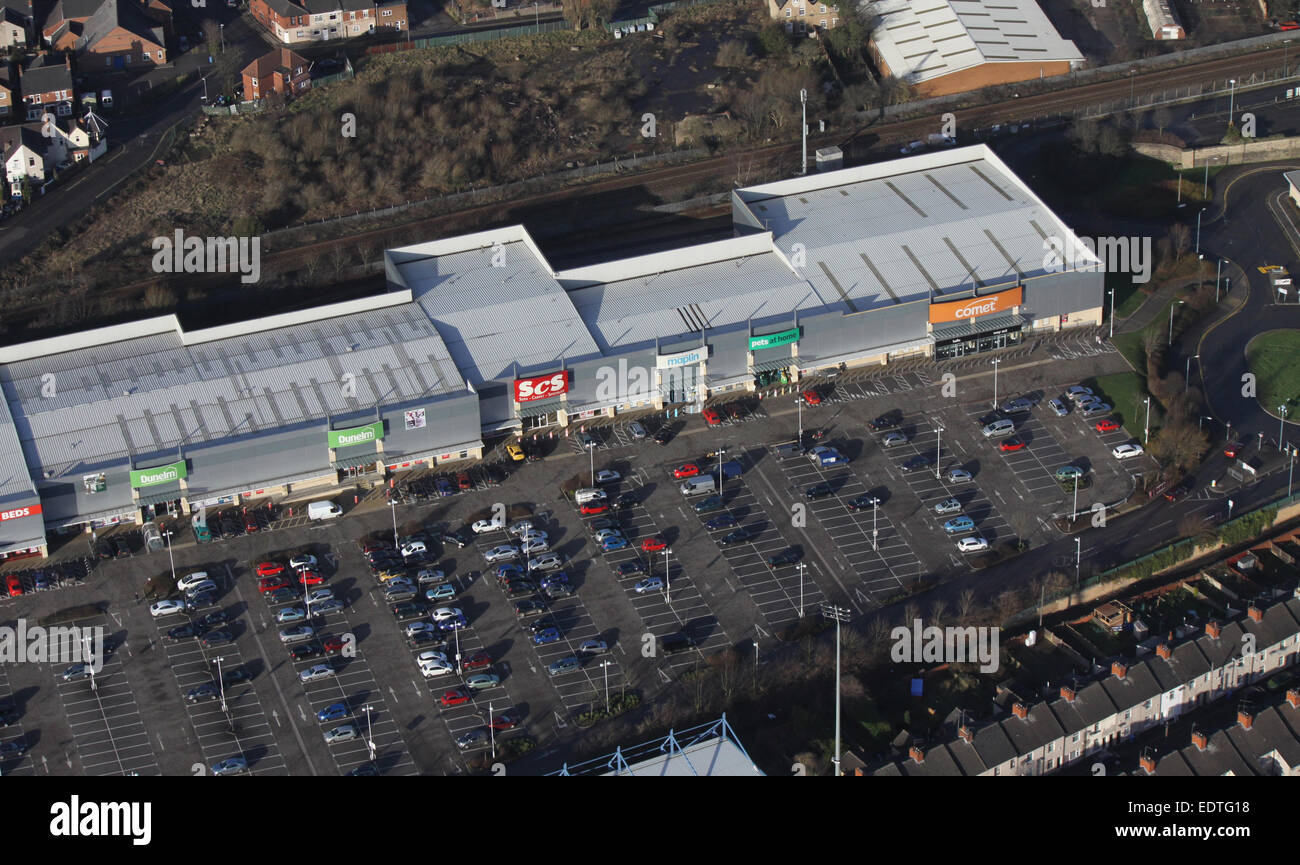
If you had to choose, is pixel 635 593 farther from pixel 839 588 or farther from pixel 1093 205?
pixel 1093 205

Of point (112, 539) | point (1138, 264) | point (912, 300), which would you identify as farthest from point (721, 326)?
point (112, 539)

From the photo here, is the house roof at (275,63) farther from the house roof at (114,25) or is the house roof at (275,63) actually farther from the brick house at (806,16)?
the brick house at (806,16)

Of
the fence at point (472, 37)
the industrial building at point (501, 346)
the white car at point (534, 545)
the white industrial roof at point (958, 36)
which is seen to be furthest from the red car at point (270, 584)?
the white industrial roof at point (958, 36)

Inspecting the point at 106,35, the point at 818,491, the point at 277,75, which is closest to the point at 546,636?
the point at 818,491

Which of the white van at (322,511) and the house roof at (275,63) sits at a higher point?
the house roof at (275,63)

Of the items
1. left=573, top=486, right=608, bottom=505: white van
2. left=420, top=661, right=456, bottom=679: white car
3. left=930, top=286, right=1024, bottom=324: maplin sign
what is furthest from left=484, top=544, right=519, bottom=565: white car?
left=930, top=286, right=1024, bottom=324: maplin sign

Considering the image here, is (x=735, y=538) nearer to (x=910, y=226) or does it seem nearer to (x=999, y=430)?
(x=999, y=430)
